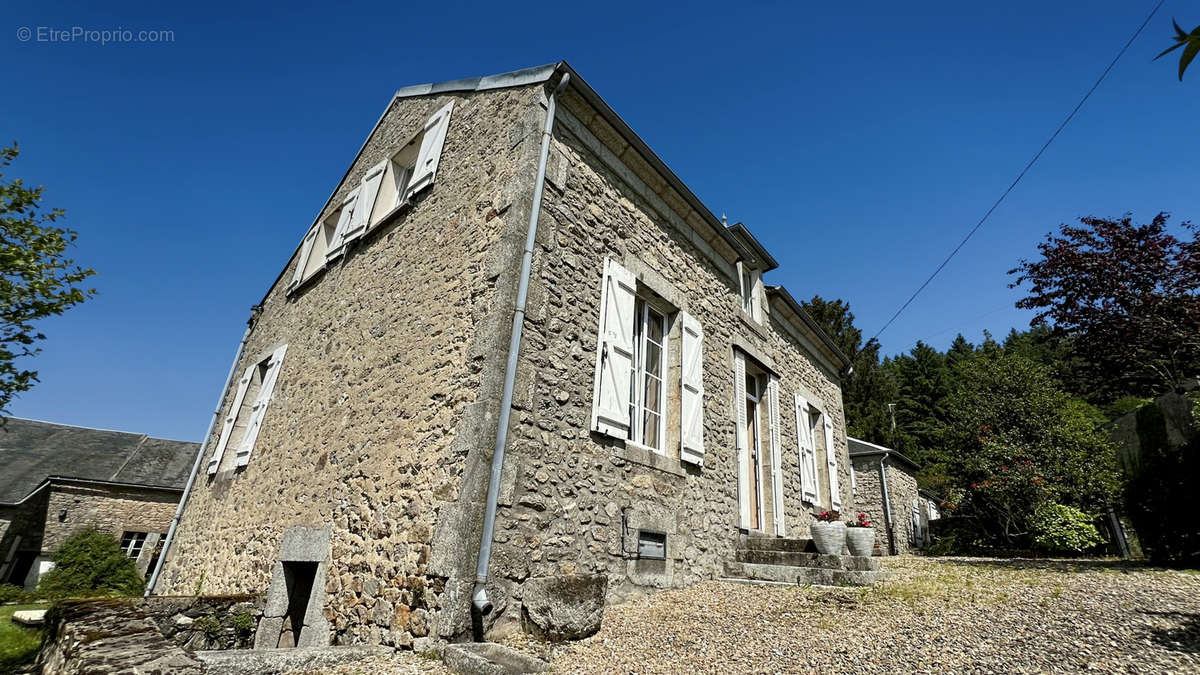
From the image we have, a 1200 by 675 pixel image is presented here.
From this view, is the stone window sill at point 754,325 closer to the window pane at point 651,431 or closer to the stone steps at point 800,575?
the window pane at point 651,431

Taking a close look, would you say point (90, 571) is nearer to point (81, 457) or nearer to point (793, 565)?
point (81, 457)

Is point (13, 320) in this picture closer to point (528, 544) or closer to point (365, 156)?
point (365, 156)

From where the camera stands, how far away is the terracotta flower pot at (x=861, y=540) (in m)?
5.61

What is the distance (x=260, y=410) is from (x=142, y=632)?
5170mm

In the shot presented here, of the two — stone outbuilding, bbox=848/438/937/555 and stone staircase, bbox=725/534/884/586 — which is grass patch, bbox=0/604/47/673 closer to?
stone staircase, bbox=725/534/884/586

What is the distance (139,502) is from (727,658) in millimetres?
20050

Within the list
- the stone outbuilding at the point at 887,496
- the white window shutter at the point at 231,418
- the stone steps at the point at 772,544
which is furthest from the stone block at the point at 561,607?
the stone outbuilding at the point at 887,496

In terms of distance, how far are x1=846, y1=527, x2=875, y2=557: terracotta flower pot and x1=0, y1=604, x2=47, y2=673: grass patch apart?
26.9ft

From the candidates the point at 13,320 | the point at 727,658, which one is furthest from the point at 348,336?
the point at 13,320

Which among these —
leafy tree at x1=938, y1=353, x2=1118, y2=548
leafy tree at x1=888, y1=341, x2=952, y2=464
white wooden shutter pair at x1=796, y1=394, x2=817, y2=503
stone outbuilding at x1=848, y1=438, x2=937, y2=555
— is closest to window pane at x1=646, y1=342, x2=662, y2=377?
white wooden shutter pair at x1=796, y1=394, x2=817, y2=503

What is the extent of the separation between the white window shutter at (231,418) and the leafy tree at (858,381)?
1953 cm

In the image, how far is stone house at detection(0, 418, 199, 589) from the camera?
14.4m

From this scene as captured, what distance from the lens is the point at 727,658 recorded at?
304 cm

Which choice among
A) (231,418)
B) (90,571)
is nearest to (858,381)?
(231,418)
